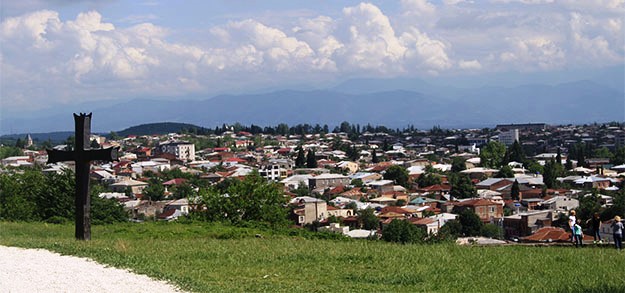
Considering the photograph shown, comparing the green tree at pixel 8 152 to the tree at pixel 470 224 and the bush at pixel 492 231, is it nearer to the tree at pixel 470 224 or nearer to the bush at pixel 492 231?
the tree at pixel 470 224

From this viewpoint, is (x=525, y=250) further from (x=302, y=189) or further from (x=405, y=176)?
(x=405, y=176)

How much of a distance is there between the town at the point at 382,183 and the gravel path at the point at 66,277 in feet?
15.1

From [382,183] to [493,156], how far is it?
28435 mm

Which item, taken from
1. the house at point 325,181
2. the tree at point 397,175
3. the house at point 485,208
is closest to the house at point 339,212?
the house at point 485,208

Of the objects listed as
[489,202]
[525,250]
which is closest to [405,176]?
[489,202]

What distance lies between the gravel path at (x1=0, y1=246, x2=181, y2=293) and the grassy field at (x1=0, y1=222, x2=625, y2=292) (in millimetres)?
252

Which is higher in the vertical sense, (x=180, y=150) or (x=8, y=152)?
(x=8, y=152)

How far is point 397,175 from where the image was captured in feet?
249

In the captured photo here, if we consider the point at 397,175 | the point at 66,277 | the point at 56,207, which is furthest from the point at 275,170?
the point at 66,277

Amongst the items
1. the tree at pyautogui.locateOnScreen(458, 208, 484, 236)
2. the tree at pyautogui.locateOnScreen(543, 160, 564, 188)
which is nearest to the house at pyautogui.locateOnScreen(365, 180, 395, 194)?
the tree at pyautogui.locateOnScreen(543, 160, 564, 188)

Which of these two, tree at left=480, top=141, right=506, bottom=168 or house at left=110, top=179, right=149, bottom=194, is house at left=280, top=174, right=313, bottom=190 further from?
tree at left=480, top=141, right=506, bottom=168

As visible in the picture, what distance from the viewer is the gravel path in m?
7.65

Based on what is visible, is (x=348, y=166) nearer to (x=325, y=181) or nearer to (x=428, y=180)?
(x=325, y=181)

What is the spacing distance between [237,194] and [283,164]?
236 feet
